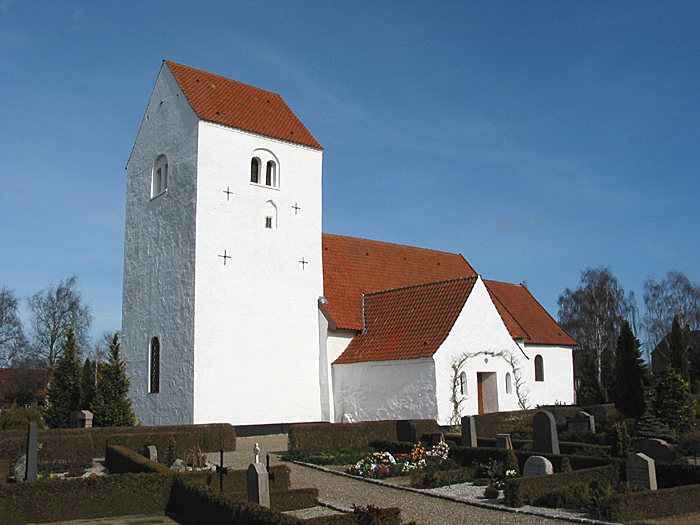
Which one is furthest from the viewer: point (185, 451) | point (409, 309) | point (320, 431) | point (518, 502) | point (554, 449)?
point (409, 309)

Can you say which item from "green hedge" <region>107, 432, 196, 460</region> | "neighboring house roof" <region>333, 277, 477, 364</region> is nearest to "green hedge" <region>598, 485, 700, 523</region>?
"green hedge" <region>107, 432, 196, 460</region>

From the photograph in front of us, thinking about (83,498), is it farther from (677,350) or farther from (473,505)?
(677,350)


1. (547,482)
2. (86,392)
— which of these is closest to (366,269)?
(86,392)

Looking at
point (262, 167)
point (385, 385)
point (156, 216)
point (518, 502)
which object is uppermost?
point (262, 167)

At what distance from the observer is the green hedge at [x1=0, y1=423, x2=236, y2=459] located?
1379 centimetres

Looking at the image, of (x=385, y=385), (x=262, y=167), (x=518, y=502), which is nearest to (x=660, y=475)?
(x=518, y=502)

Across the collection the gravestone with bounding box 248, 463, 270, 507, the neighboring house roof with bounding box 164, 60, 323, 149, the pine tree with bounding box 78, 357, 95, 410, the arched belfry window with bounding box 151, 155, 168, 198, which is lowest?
the gravestone with bounding box 248, 463, 270, 507

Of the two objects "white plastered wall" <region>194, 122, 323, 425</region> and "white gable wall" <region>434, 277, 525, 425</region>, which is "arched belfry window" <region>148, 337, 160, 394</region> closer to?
"white plastered wall" <region>194, 122, 323, 425</region>

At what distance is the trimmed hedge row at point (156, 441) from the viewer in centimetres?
1314

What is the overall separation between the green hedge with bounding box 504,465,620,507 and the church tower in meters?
11.0

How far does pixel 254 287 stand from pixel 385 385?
505 centimetres

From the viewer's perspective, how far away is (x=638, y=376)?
19594 mm

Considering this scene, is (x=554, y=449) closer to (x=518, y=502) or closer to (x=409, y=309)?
(x=518, y=502)

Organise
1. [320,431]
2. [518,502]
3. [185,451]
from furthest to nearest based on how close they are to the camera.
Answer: [320,431] < [185,451] < [518,502]
